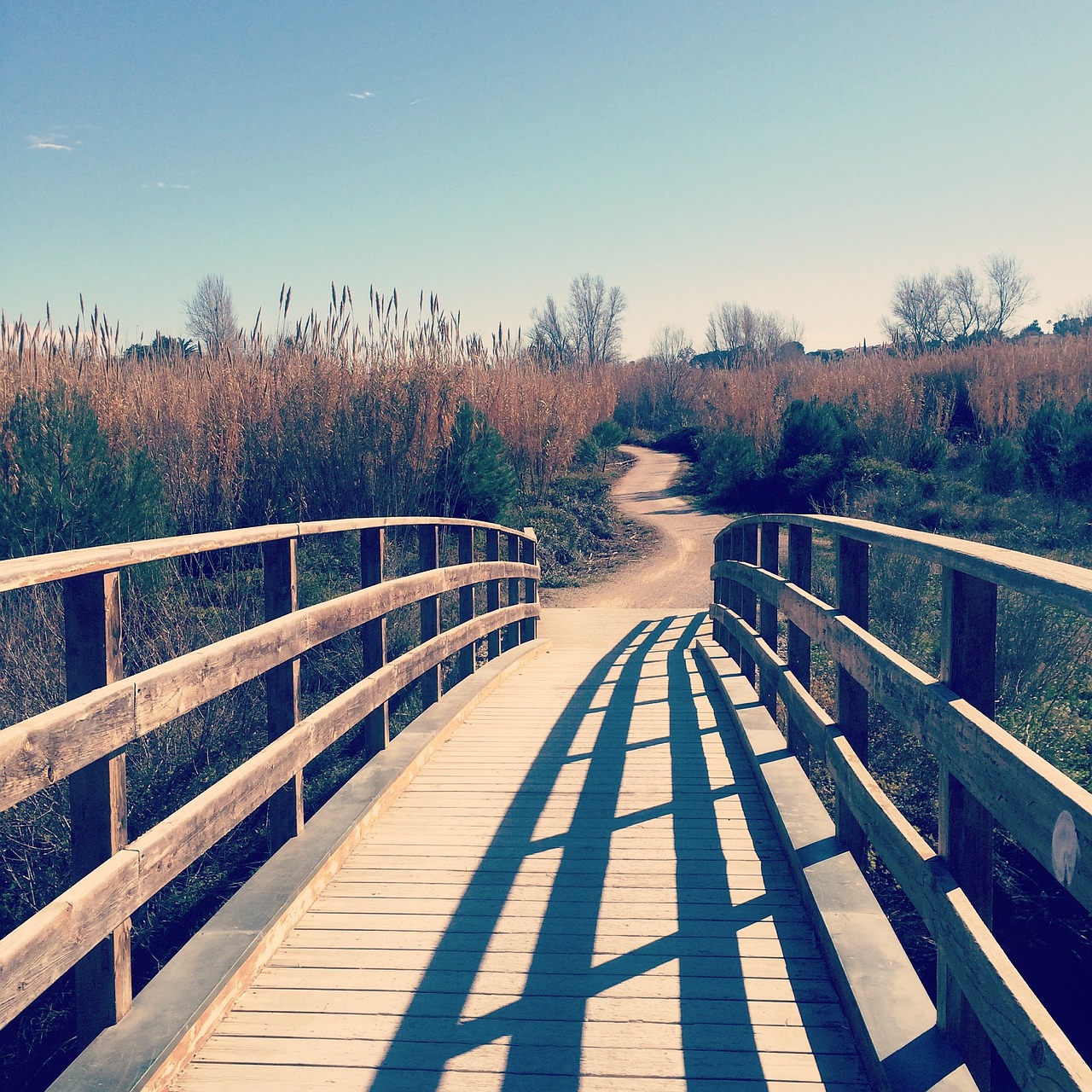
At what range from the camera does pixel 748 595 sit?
8.12 m

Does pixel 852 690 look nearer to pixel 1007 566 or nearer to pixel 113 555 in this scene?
pixel 1007 566

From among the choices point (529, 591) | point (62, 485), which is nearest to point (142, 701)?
point (62, 485)

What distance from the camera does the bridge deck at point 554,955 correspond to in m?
2.63

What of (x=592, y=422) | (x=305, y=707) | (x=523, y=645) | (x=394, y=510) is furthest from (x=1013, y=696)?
(x=592, y=422)

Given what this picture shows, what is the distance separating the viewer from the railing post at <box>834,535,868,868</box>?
12.1 ft

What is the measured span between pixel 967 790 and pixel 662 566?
53.3 feet

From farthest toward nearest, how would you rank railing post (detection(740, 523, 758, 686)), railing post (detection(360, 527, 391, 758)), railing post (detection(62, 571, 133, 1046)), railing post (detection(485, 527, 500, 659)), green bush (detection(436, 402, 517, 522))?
green bush (detection(436, 402, 517, 522)) → railing post (detection(485, 527, 500, 659)) → railing post (detection(740, 523, 758, 686)) → railing post (detection(360, 527, 391, 758)) → railing post (detection(62, 571, 133, 1046))

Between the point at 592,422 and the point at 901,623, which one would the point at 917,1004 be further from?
the point at 592,422

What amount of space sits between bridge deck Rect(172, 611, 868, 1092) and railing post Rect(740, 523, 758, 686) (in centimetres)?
249

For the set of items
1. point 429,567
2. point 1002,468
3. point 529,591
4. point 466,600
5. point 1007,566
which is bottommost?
point 529,591

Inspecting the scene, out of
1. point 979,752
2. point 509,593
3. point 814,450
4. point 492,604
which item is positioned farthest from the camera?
point 814,450

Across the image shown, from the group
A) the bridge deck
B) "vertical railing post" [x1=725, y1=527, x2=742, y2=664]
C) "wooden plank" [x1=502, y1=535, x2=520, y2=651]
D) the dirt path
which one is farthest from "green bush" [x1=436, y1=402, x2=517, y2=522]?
the bridge deck

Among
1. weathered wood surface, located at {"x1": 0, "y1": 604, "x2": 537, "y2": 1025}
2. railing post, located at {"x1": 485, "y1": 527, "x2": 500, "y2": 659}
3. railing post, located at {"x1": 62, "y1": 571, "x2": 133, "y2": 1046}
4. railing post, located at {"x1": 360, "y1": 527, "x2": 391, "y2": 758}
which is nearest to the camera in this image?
weathered wood surface, located at {"x1": 0, "y1": 604, "x2": 537, "y2": 1025}

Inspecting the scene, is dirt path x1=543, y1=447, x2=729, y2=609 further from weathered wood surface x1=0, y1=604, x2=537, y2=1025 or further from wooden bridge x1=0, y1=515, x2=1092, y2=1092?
weathered wood surface x1=0, y1=604, x2=537, y2=1025
